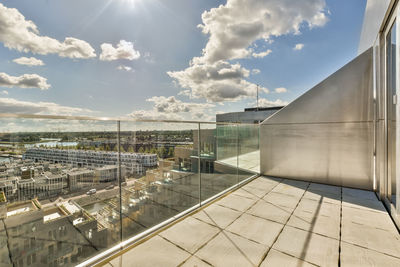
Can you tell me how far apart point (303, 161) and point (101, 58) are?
20026 millimetres

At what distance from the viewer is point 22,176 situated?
118cm

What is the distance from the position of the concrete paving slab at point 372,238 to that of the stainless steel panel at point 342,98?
2462mm

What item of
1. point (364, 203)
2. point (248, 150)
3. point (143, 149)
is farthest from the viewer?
point (248, 150)

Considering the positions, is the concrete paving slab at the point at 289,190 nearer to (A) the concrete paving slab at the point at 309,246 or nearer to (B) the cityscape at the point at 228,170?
(B) the cityscape at the point at 228,170

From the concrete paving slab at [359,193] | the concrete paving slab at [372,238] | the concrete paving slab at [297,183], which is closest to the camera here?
the concrete paving slab at [372,238]

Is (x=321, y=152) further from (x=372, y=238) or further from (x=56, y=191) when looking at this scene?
(x=56, y=191)

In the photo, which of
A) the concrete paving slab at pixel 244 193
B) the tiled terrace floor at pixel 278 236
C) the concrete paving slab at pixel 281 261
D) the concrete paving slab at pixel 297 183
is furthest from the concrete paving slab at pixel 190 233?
the concrete paving slab at pixel 297 183

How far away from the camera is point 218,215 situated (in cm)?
257

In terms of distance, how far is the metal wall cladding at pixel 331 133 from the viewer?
362 centimetres

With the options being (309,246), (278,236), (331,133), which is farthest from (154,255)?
(331,133)

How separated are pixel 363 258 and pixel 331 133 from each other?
292 centimetres

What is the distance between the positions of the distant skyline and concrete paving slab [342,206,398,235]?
2714 mm

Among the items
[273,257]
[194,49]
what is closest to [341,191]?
[273,257]

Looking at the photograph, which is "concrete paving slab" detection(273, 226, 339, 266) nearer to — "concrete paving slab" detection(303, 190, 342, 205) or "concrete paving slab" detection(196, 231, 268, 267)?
"concrete paving slab" detection(196, 231, 268, 267)
